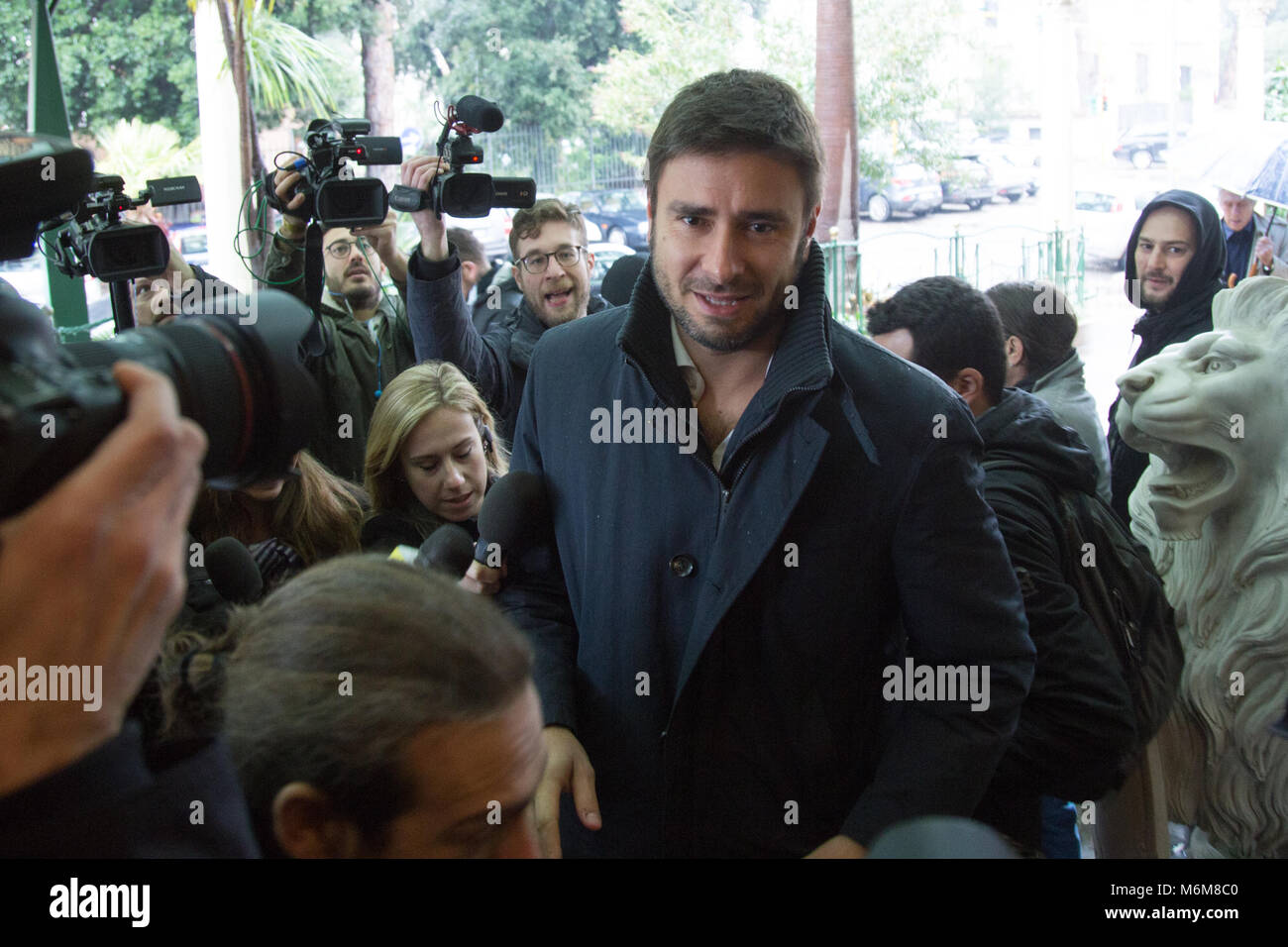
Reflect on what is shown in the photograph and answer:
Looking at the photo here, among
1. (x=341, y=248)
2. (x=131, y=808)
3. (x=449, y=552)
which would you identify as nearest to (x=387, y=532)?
(x=449, y=552)

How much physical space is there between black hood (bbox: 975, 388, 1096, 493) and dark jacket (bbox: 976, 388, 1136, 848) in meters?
0.07

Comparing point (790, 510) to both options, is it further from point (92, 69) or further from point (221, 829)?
point (92, 69)

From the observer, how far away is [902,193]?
710 centimetres

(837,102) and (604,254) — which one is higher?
(837,102)

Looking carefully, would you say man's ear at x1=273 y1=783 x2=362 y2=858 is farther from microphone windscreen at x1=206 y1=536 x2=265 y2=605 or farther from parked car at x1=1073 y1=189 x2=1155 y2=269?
parked car at x1=1073 y1=189 x2=1155 y2=269

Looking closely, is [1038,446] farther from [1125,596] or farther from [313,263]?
[313,263]

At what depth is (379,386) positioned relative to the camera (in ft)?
9.81

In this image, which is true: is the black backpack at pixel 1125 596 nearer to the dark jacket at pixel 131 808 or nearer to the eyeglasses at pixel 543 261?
the dark jacket at pixel 131 808

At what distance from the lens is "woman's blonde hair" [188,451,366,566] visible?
7.32 feet

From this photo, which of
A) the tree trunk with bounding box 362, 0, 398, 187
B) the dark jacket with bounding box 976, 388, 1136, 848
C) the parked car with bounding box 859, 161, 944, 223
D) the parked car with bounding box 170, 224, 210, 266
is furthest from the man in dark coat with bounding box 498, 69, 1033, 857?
the parked car with bounding box 859, 161, 944, 223

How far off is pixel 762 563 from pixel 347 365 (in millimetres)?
1807

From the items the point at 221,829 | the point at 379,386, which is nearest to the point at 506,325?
the point at 379,386

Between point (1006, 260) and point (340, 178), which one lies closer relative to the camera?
point (340, 178)

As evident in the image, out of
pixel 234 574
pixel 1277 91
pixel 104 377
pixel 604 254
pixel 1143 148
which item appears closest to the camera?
pixel 104 377
